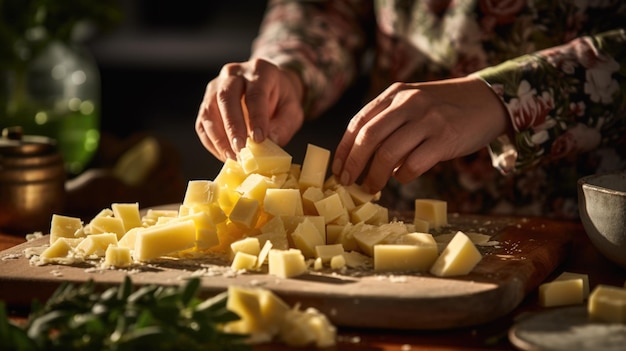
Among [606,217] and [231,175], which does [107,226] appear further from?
[606,217]

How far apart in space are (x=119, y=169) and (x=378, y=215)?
1451mm

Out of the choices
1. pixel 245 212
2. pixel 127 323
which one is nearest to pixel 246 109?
pixel 245 212

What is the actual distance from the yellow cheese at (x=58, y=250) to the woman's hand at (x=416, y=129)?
528mm

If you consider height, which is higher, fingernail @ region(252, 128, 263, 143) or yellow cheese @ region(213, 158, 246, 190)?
fingernail @ region(252, 128, 263, 143)

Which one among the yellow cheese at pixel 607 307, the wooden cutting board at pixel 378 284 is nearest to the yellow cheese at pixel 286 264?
the wooden cutting board at pixel 378 284

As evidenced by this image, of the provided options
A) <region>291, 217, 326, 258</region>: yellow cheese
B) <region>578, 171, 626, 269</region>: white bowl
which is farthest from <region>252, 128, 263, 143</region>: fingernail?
<region>578, 171, 626, 269</region>: white bowl

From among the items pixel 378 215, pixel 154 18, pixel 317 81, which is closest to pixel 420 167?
pixel 378 215

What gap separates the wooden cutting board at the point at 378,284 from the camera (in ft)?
4.17

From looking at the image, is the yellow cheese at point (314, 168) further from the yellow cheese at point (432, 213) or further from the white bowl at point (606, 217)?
the white bowl at point (606, 217)

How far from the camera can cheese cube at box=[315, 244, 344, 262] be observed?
58.4 inches

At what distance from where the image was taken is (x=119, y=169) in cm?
294

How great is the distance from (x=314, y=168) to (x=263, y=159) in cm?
10

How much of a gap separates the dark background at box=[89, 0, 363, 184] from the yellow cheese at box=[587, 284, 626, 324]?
10.7 feet

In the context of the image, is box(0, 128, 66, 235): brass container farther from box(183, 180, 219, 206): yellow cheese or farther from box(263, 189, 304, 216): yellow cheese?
box(263, 189, 304, 216): yellow cheese
